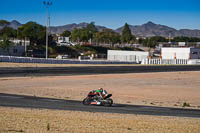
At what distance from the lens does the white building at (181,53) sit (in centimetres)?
7550

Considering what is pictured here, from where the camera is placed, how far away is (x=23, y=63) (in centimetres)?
5384

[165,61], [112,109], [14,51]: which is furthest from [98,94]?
[14,51]

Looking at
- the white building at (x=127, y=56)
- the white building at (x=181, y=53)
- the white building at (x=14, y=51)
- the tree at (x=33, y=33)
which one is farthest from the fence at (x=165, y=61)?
the tree at (x=33, y=33)

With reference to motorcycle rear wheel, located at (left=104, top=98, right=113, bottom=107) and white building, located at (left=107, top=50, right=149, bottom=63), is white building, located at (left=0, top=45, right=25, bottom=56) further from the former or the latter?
motorcycle rear wheel, located at (left=104, top=98, right=113, bottom=107)

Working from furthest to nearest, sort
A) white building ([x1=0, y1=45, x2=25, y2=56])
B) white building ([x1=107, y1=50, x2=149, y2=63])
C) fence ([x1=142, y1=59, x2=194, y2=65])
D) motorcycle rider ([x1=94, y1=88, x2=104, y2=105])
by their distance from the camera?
1. white building ([x1=107, y1=50, x2=149, y2=63])
2. white building ([x1=0, y1=45, x2=25, y2=56])
3. fence ([x1=142, y1=59, x2=194, y2=65])
4. motorcycle rider ([x1=94, y1=88, x2=104, y2=105])

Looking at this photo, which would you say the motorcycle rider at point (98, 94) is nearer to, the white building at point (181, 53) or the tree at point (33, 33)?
the white building at point (181, 53)

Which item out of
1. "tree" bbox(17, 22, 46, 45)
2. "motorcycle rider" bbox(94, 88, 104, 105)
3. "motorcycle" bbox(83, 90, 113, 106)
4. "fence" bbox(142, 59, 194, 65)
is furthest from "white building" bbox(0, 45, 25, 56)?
"motorcycle rider" bbox(94, 88, 104, 105)

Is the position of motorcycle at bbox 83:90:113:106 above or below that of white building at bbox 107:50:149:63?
below

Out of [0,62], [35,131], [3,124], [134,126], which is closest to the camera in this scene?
[35,131]

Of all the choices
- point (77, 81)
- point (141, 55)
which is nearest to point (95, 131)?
point (77, 81)

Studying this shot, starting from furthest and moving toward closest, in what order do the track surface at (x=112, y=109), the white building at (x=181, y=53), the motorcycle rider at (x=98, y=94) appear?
1. the white building at (x=181, y=53)
2. the motorcycle rider at (x=98, y=94)
3. the track surface at (x=112, y=109)

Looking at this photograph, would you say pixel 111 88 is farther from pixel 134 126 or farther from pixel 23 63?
pixel 23 63

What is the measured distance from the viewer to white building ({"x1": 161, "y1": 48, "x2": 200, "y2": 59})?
7550 cm

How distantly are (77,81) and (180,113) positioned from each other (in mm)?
17640
